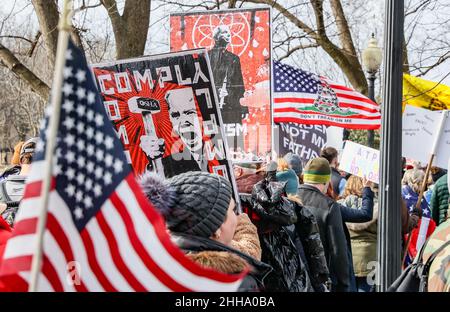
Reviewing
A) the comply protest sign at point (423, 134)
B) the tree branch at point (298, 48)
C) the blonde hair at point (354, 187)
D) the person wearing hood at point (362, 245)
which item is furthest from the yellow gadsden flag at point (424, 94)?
the tree branch at point (298, 48)

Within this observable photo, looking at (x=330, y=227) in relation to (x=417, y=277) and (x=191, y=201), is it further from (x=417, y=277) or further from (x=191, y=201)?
(x=191, y=201)

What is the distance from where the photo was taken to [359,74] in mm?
19938

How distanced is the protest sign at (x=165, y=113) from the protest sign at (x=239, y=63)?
5.10 ft

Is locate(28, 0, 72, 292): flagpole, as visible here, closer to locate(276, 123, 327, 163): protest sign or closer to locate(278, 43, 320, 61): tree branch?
locate(276, 123, 327, 163): protest sign

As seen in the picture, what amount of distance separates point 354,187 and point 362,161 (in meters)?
0.47

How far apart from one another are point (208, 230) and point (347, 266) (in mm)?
3462

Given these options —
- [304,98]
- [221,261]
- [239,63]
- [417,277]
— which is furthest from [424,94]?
[221,261]

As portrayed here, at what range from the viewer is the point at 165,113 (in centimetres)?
578

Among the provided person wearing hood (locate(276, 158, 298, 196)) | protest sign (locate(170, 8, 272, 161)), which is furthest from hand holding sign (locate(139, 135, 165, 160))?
protest sign (locate(170, 8, 272, 161))

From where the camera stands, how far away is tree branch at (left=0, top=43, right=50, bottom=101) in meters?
12.3

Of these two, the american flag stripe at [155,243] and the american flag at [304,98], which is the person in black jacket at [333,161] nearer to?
the american flag at [304,98]

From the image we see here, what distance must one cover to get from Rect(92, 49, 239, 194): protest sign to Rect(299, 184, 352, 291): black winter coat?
1290 mm
